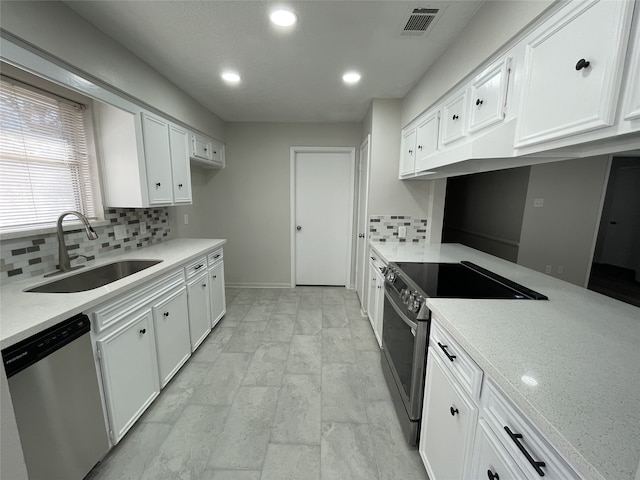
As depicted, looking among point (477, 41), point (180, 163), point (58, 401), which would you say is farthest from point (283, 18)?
point (58, 401)

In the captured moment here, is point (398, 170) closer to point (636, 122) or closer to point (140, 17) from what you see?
point (636, 122)

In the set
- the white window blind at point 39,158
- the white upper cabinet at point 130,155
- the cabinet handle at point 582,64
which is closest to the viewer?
the cabinet handle at point 582,64

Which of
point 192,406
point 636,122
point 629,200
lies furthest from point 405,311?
point 629,200

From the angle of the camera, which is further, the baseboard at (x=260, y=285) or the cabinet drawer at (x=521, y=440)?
the baseboard at (x=260, y=285)

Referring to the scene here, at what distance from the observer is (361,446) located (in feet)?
5.12

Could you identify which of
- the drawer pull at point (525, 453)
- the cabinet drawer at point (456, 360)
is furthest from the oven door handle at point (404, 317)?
the drawer pull at point (525, 453)

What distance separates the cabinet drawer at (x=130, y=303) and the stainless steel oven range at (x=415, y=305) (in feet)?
5.39

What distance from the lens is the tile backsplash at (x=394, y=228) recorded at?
2.93m

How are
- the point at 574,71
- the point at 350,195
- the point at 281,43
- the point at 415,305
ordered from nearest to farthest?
1. the point at 574,71
2. the point at 415,305
3. the point at 281,43
4. the point at 350,195

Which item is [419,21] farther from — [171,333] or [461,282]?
[171,333]

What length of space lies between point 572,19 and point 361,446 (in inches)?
87.2

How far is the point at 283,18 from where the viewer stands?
1547 mm

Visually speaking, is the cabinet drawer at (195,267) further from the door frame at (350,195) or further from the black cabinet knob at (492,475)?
the black cabinet knob at (492,475)

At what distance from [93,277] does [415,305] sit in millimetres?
2176
